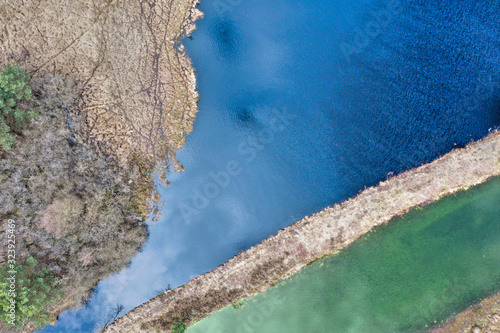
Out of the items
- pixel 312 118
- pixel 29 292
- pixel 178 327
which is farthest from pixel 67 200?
pixel 312 118

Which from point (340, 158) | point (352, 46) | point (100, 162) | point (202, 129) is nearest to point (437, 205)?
point (340, 158)

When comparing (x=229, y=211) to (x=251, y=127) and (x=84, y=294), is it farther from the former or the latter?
(x=84, y=294)

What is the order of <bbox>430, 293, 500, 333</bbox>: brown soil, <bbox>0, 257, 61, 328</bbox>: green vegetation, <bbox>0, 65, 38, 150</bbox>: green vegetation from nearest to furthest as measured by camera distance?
<bbox>0, 257, 61, 328</bbox>: green vegetation, <bbox>0, 65, 38, 150</bbox>: green vegetation, <bbox>430, 293, 500, 333</bbox>: brown soil

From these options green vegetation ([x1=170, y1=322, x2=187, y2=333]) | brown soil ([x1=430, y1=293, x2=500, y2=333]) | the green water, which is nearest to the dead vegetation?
green vegetation ([x1=170, y1=322, x2=187, y2=333])

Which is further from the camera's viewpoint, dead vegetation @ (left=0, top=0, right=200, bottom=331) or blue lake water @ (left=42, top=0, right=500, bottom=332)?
blue lake water @ (left=42, top=0, right=500, bottom=332)

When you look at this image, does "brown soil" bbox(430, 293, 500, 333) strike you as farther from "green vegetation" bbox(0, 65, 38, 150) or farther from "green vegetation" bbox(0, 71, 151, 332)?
"green vegetation" bbox(0, 65, 38, 150)

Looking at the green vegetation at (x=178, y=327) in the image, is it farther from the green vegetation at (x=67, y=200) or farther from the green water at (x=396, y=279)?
the green vegetation at (x=67, y=200)
